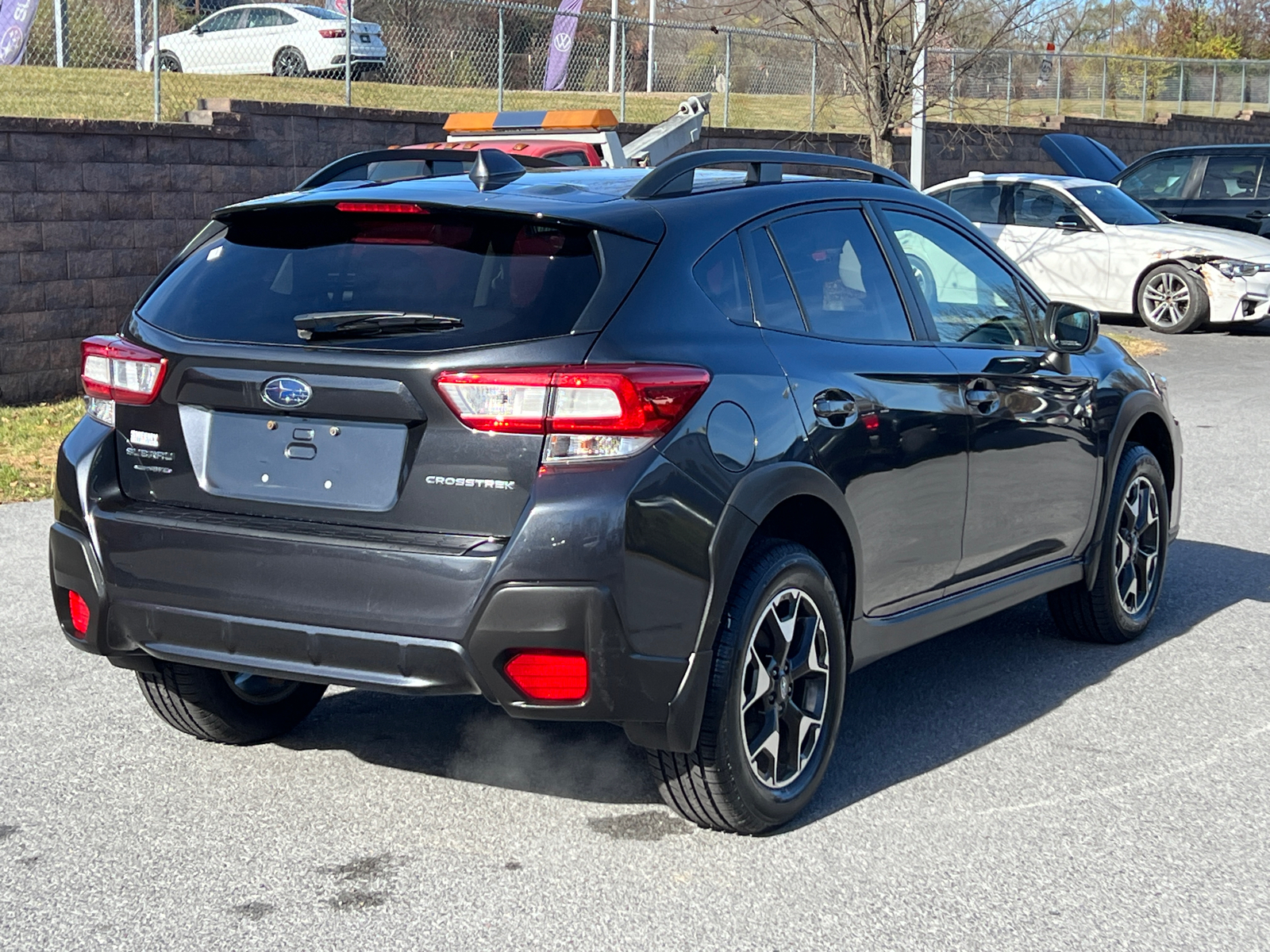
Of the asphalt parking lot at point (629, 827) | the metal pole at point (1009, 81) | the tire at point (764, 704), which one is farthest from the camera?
the metal pole at point (1009, 81)

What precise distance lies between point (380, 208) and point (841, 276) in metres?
1.42

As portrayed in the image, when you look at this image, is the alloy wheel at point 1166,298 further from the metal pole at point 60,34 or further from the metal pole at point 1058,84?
the metal pole at point 1058,84

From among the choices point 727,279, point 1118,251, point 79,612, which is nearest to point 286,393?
point 79,612

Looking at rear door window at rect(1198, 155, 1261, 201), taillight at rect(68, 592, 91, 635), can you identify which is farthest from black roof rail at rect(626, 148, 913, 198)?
rear door window at rect(1198, 155, 1261, 201)

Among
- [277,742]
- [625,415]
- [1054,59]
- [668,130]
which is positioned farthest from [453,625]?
[1054,59]

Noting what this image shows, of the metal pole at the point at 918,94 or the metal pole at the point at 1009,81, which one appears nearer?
the metal pole at the point at 918,94

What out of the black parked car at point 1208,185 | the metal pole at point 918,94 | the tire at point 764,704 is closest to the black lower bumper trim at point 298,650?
the tire at point 764,704

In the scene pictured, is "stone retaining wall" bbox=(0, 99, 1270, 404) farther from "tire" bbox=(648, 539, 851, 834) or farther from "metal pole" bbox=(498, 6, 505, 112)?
"tire" bbox=(648, 539, 851, 834)

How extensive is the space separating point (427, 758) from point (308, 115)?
11.2 m

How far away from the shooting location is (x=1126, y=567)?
6137mm

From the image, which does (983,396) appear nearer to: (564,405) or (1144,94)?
(564,405)

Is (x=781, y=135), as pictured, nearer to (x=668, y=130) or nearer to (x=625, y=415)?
(x=668, y=130)

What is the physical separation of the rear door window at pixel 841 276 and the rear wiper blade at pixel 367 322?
44.7 inches

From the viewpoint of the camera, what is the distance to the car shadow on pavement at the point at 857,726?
4608mm
